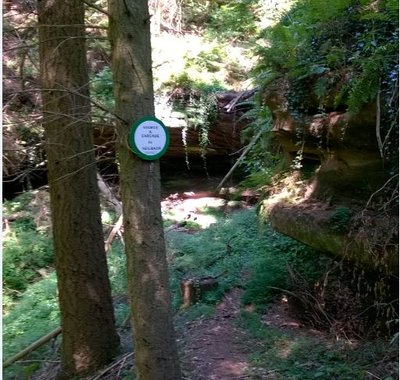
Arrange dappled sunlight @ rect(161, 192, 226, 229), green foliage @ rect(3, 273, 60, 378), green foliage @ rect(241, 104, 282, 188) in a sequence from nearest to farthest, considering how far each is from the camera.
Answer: green foliage @ rect(3, 273, 60, 378), green foliage @ rect(241, 104, 282, 188), dappled sunlight @ rect(161, 192, 226, 229)

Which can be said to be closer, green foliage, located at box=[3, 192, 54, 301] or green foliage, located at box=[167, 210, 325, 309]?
green foliage, located at box=[167, 210, 325, 309]

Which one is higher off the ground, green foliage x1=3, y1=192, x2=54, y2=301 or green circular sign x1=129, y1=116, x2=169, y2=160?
green circular sign x1=129, y1=116, x2=169, y2=160

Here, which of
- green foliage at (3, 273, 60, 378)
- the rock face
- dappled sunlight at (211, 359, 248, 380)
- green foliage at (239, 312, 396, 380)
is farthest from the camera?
green foliage at (3, 273, 60, 378)

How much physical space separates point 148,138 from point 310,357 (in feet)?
8.50

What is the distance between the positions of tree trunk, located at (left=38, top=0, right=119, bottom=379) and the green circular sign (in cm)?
141

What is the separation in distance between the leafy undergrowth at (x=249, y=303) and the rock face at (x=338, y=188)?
0.72 m

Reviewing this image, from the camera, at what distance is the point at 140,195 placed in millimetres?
3602

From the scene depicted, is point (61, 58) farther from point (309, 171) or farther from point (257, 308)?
point (257, 308)

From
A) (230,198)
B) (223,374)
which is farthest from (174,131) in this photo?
(223,374)

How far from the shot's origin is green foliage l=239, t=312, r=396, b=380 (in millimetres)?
4098

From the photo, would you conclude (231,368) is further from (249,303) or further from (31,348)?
(31,348)

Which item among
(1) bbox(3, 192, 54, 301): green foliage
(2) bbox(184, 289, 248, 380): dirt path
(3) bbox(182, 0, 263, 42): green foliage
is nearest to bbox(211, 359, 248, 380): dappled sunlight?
(2) bbox(184, 289, 248, 380): dirt path

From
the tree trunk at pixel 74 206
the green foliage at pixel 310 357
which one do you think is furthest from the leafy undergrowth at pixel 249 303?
the tree trunk at pixel 74 206

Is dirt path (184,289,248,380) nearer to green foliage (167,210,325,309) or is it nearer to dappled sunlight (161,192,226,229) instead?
green foliage (167,210,325,309)
